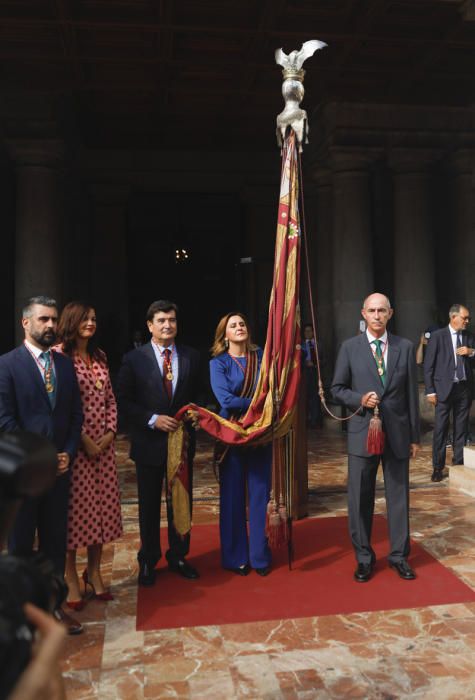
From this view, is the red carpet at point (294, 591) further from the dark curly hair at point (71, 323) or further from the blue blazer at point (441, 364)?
the blue blazer at point (441, 364)

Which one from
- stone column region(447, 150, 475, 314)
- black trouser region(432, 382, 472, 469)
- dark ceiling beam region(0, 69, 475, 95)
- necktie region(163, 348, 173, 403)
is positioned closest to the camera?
necktie region(163, 348, 173, 403)

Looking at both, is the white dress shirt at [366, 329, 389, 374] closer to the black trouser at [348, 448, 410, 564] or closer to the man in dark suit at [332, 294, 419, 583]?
the man in dark suit at [332, 294, 419, 583]

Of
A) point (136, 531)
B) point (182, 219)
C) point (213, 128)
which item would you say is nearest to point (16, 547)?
point (136, 531)

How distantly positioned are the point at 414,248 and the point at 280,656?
10187mm

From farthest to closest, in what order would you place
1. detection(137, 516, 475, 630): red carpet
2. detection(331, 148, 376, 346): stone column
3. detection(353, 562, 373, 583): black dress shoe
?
detection(331, 148, 376, 346): stone column, detection(353, 562, 373, 583): black dress shoe, detection(137, 516, 475, 630): red carpet

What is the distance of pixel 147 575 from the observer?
4.57m

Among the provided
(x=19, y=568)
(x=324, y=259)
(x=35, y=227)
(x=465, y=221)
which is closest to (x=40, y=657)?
(x=19, y=568)

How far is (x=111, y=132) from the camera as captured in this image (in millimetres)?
13945

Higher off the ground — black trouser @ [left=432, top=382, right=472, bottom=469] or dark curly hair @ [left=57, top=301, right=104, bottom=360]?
dark curly hair @ [left=57, top=301, right=104, bottom=360]

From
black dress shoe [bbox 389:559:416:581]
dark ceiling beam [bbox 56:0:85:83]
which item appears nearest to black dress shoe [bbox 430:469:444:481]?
black dress shoe [bbox 389:559:416:581]

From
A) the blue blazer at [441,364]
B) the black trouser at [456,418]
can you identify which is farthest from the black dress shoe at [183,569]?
the blue blazer at [441,364]

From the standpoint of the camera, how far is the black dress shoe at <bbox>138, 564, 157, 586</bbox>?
179 inches

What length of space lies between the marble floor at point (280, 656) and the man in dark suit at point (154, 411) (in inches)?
13.6

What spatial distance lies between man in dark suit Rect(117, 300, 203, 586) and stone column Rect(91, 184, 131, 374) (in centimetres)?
1077
